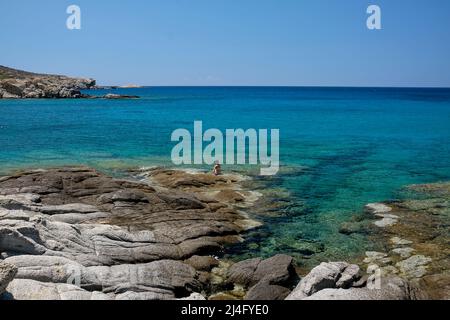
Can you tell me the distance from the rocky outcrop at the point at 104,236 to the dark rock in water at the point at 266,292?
2.34 metres

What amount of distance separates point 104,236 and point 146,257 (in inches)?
→ 89.0

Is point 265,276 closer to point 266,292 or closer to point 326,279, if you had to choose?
point 266,292

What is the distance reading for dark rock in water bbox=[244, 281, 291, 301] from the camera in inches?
707

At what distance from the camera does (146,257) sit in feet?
68.5

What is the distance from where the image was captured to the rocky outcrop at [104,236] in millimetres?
16969

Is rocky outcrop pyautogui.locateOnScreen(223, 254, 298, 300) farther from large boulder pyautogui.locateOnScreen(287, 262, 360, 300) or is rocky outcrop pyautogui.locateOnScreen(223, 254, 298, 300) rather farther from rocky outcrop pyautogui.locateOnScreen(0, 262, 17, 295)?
rocky outcrop pyautogui.locateOnScreen(0, 262, 17, 295)

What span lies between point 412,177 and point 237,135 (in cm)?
3637

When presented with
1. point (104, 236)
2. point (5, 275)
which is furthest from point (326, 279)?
point (5, 275)

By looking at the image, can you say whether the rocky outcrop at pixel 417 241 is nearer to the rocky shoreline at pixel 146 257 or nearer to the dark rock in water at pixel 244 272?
the rocky shoreline at pixel 146 257

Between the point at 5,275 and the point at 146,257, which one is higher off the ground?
the point at 5,275

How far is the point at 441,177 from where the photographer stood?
135 feet

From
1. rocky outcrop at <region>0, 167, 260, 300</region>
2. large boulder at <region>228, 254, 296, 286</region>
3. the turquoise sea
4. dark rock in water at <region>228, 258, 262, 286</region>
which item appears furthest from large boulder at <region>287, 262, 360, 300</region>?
rocky outcrop at <region>0, 167, 260, 300</region>
